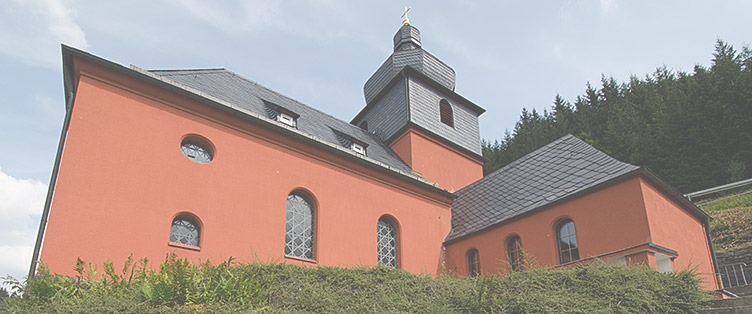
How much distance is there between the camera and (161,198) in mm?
9328

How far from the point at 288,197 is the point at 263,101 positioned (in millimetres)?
3319

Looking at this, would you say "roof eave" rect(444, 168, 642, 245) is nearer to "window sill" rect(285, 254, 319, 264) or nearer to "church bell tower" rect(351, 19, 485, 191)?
"church bell tower" rect(351, 19, 485, 191)

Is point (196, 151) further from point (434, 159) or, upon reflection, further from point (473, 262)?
point (434, 159)

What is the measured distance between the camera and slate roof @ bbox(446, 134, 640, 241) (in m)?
11.8

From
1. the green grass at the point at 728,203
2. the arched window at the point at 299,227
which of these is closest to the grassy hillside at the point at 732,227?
the green grass at the point at 728,203

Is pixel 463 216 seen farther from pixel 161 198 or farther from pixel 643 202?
pixel 161 198

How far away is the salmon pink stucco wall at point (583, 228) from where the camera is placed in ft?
33.3

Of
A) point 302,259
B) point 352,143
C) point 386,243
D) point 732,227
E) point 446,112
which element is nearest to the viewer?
point 302,259

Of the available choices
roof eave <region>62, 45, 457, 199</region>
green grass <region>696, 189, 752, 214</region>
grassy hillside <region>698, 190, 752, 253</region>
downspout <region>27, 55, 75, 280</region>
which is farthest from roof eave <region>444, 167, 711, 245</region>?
downspout <region>27, 55, 75, 280</region>

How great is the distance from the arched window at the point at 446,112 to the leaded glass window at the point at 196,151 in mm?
10931

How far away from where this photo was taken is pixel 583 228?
11.0 m

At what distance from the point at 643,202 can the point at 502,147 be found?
28.4 m

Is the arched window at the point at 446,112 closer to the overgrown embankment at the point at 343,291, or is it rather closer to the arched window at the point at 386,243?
the arched window at the point at 386,243

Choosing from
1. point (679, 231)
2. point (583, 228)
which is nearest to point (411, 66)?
point (583, 228)
